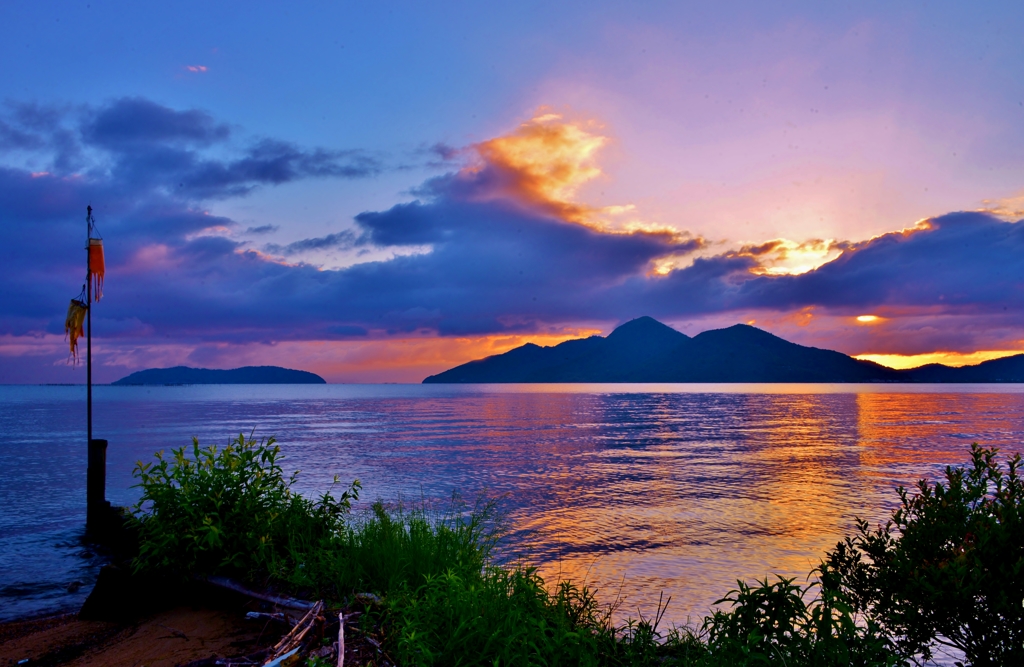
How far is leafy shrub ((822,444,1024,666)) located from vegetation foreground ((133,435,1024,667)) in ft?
0.05

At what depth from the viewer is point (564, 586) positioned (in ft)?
23.8

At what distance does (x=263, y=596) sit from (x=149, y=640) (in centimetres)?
151

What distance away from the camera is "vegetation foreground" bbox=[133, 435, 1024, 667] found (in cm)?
516

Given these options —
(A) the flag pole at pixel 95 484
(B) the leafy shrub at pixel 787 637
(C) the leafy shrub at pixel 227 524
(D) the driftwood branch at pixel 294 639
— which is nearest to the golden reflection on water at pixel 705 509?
(B) the leafy shrub at pixel 787 637

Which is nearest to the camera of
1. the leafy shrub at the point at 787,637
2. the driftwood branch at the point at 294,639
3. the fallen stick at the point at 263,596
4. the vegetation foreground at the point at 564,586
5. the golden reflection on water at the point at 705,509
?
the leafy shrub at the point at 787,637

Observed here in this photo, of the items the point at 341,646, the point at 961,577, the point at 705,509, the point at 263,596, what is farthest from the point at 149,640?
the point at 705,509

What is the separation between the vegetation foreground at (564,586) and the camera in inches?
203

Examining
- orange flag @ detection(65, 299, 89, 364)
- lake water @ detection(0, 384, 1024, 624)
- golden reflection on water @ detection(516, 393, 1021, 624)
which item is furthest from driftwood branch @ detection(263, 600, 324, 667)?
orange flag @ detection(65, 299, 89, 364)

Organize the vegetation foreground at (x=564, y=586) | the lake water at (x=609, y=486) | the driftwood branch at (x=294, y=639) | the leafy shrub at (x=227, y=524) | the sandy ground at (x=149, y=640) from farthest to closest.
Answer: the lake water at (x=609, y=486) < the leafy shrub at (x=227, y=524) < the sandy ground at (x=149, y=640) < the driftwood branch at (x=294, y=639) < the vegetation foreground at (x=564, y=586)

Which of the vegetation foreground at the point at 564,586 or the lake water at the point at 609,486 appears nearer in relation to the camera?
the vegetation foreground at the point at 564,586

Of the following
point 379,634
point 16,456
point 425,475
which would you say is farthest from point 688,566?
point 16,456

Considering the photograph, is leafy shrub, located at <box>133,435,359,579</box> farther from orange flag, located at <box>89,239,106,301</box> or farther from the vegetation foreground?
orange flag, located at <box>89,239,106,301</box>

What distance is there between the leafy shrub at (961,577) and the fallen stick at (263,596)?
5573 mm

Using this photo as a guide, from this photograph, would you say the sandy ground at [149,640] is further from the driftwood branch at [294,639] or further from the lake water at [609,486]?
the lake water at [609,486]
